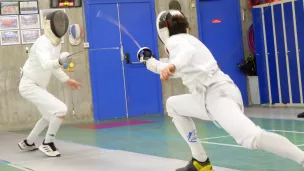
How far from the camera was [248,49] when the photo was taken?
1101cm

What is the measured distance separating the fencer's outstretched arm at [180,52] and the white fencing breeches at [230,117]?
0.30 m

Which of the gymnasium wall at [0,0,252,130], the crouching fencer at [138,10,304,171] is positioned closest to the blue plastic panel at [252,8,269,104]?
the gymnasium wall at [0,0,252,130]

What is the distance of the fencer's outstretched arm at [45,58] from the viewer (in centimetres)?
519

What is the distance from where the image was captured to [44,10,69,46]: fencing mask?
5629 millimetres

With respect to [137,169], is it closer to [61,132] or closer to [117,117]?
[61,132]

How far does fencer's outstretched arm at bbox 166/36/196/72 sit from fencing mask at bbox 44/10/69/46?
2.12 meters

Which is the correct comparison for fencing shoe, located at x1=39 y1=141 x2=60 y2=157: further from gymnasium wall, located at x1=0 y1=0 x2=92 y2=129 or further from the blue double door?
the blue double door

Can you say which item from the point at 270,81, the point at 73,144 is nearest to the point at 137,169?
the point at 73,144

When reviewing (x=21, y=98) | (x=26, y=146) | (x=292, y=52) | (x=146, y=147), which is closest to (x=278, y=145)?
(x=146, y=147)

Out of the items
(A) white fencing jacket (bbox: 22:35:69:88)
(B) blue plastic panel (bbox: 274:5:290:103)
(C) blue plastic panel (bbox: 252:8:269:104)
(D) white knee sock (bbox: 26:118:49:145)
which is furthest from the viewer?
(C) blue plastic panel (bbox: 252:8:269:104)

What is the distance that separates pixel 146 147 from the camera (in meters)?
5.95

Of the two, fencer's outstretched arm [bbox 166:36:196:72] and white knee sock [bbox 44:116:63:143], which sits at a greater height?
fencer's outstretched arm [bbox 166:36:196:72]

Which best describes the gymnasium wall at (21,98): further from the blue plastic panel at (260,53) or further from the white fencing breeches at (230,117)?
the white fencing breeches at (230,117)

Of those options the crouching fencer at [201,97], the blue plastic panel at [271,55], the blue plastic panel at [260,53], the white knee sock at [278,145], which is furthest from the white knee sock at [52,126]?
the blue plastic panel at [260,53]
